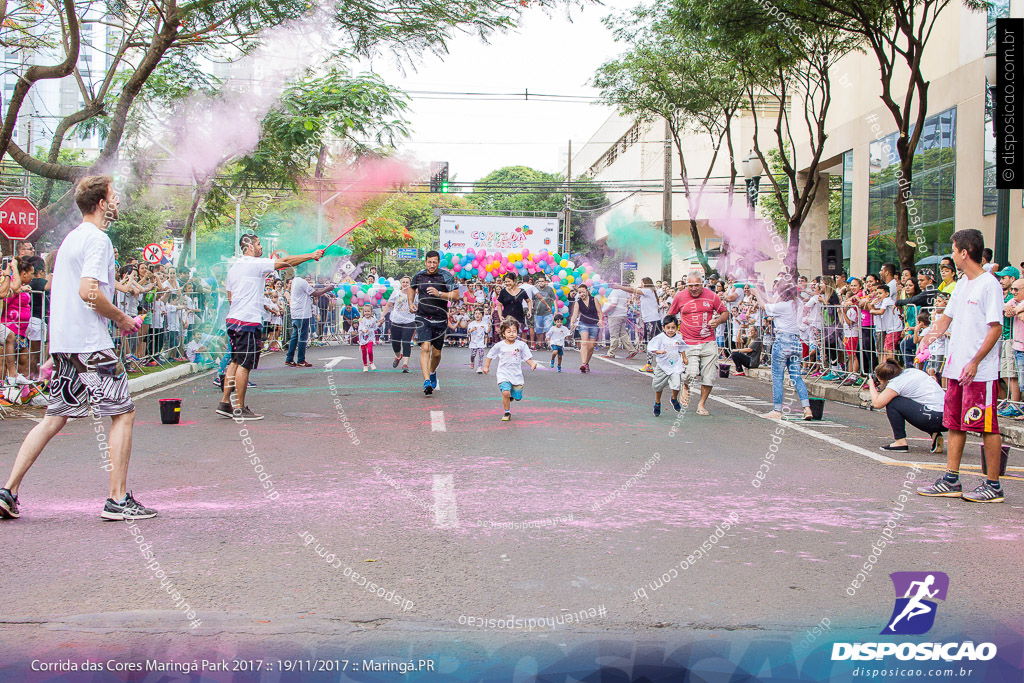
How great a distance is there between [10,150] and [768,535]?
451 inches

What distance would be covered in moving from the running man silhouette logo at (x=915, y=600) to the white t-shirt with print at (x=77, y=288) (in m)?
4.42

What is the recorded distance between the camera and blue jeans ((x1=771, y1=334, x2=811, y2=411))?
36.2 ft

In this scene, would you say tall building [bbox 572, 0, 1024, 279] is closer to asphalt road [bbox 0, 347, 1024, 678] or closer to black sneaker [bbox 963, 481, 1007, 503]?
asphalt road [bbox 0, 347, 1024, 678]

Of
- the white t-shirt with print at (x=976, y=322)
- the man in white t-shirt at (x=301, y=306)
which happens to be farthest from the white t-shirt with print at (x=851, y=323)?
the man in white t-shirt at (x=301, y=306)

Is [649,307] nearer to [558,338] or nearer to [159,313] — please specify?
[558,338]

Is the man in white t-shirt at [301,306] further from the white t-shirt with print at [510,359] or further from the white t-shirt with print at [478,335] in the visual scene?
the white t-shirt with print at [510,359]

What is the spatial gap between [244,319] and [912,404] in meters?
6.86

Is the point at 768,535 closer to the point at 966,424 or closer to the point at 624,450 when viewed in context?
the point at 966,424

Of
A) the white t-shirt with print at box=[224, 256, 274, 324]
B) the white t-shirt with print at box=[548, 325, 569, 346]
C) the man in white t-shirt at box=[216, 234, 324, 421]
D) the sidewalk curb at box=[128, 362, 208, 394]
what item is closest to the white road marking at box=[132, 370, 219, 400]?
the sidewalk curb at box=[128, 362, 208, 394]

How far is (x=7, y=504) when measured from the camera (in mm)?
5379

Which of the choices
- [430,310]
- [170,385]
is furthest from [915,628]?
[170,385]

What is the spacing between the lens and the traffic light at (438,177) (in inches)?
1067

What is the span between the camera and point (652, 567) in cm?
460

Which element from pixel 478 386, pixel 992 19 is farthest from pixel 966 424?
pixel 992 19
